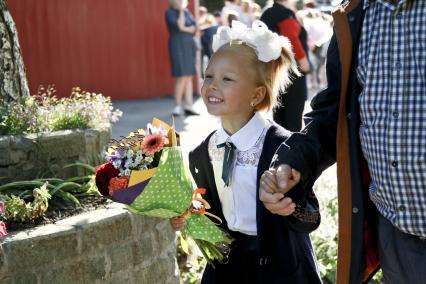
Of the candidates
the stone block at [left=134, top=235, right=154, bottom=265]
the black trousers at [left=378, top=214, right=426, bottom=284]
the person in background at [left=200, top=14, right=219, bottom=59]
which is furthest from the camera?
the person in background at [left=200, top=14, right=219, bottom=59]

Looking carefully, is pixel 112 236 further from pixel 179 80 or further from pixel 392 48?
pixel 179 80

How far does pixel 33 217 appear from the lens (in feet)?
13.4

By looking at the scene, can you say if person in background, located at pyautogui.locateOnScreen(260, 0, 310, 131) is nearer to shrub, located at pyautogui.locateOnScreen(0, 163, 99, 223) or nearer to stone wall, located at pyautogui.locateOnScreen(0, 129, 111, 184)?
stone wall, located at pyautogui.locateOnScreen(0, 129, 111, 184)

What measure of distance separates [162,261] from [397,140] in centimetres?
233

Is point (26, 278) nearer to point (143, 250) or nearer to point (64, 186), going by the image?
point (143, 250)

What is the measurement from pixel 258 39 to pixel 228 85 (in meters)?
0.26

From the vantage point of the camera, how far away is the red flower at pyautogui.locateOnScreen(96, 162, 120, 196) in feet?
11.5

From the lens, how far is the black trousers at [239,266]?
352 centimetres

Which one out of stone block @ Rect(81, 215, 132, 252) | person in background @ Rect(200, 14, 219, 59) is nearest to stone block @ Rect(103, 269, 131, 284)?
stone block @ Rect(81, 215, 132, 252)

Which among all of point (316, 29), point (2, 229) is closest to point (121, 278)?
point (2, 229)

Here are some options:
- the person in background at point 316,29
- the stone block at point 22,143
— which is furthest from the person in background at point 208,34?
the stone block at point 22,143

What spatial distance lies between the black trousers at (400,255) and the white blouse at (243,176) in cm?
89

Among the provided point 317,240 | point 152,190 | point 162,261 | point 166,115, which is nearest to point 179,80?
point 166,115

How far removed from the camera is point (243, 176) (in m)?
3.53
